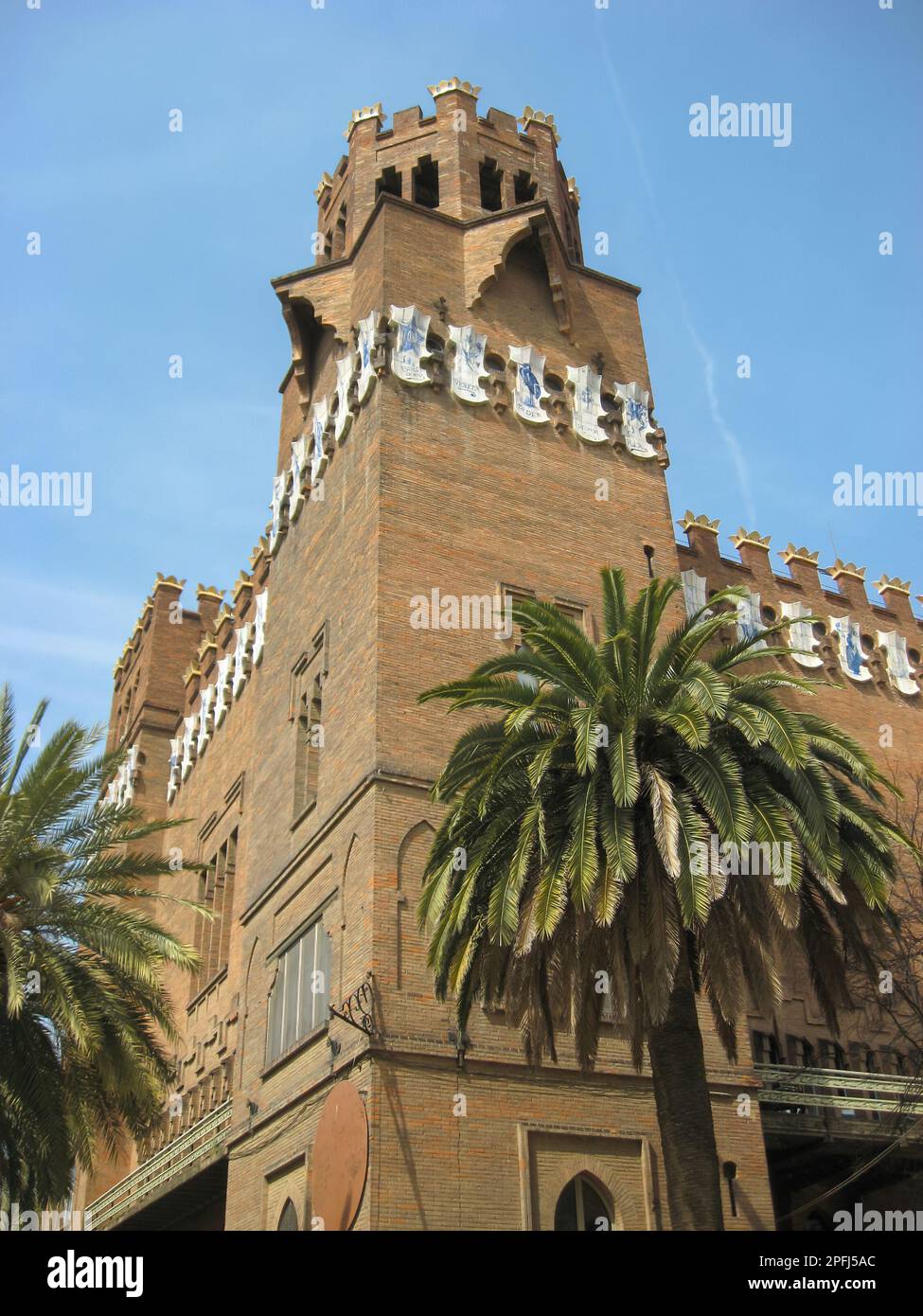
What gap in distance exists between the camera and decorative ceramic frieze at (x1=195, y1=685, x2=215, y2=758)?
31.5 meters

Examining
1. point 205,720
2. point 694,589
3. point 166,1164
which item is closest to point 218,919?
point 166,1164

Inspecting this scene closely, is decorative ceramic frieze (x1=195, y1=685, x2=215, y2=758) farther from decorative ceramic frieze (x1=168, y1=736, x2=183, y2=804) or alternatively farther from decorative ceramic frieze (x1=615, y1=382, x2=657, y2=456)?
decorative ceramic frieze (x1=615, y1=382, x2=657, y2=456)

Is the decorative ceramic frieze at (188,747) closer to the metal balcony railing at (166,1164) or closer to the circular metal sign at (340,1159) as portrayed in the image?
the metal balcony railing at (166,1164)

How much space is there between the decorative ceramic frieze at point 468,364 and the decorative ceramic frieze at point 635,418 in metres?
2.57

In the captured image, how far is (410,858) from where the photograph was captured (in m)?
17.6

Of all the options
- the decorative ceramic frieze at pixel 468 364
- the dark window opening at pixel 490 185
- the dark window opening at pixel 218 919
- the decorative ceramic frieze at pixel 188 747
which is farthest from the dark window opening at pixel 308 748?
the decorative ceramic frieze at pixel 188 747

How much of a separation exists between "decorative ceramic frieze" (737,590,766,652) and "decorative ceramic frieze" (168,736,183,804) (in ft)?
47.3

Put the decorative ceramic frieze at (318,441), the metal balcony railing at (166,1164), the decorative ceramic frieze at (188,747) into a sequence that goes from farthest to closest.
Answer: the decorative ceramic frieze at (188,747), the decorative ceramic frieze at (318,441), the metal balcony railing at (166,1164)

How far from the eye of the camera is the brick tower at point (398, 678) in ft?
53.5

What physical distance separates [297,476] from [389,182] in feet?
19.6

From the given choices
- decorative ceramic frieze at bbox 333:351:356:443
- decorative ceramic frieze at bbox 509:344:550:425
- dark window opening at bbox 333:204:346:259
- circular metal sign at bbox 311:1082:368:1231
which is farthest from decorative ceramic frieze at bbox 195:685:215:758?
circular metal sign at bbox 311:1082:368:1231

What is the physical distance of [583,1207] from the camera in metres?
16.2
